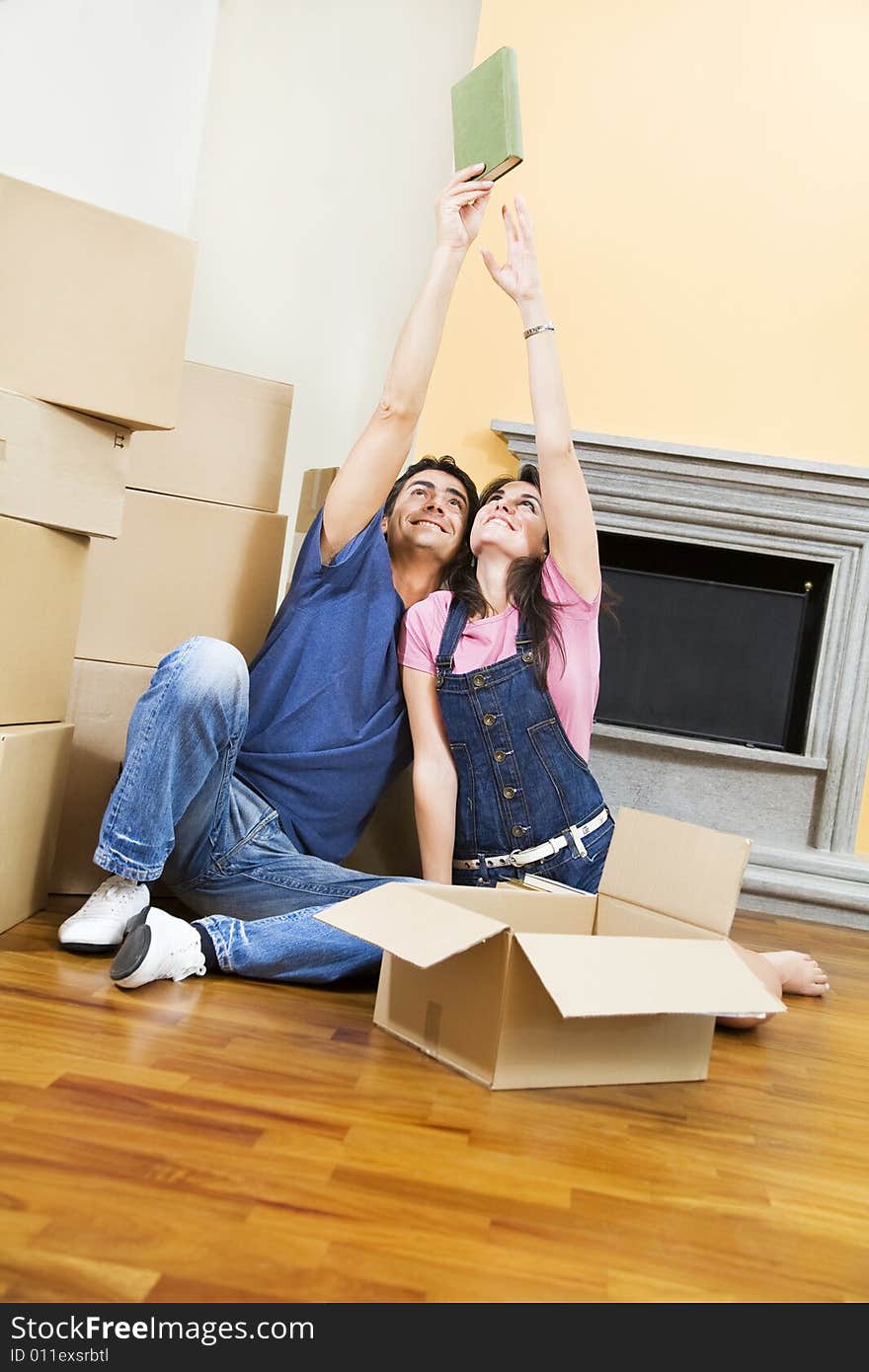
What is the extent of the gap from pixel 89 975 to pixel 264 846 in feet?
0.85

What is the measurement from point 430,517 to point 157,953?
2.37 ft

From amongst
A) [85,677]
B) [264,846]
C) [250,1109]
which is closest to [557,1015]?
[250,1109]

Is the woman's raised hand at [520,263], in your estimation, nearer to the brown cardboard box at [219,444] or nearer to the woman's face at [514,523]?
the woman's face at [514,523]

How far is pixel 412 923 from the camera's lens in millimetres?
1101

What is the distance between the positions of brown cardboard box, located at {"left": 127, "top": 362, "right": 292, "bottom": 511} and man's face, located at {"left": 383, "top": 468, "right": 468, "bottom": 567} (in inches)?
8.8

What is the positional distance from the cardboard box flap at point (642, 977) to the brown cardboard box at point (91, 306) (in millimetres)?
805

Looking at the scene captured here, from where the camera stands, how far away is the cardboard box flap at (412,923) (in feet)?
3.36

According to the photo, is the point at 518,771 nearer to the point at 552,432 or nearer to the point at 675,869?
the point at 675,869

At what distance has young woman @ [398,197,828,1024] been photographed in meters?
1.46

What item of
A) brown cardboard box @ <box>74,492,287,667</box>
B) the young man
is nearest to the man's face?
the young man

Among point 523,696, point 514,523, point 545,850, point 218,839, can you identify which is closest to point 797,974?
point 545,850

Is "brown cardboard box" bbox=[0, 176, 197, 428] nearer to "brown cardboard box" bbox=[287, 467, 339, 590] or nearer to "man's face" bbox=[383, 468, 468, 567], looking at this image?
"man's face" bbox=[383, 468, 468, 567]

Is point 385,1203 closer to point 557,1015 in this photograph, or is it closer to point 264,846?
point 557,1015

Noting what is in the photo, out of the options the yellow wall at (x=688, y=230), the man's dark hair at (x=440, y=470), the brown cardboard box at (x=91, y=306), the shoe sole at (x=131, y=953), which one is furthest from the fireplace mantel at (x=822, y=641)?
the shoe sole at (x=131, y=953)
